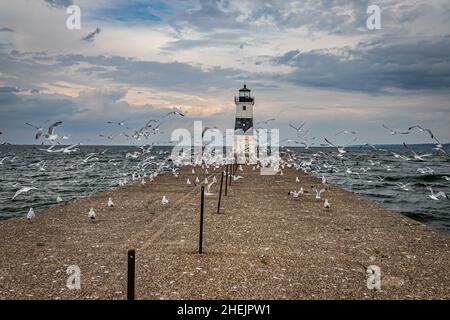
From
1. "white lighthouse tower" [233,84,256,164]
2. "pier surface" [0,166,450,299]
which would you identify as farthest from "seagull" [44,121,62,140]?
"white lighthouse tower" [233,84,256,164]

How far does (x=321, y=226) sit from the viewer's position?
599 inches

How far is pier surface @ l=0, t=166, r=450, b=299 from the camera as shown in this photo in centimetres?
847

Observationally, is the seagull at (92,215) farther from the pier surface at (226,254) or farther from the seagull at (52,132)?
the seagull at (52,132)

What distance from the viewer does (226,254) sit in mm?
11047

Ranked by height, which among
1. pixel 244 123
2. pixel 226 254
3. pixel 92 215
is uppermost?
pixel 244 123

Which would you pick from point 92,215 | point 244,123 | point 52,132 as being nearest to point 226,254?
point 92,215

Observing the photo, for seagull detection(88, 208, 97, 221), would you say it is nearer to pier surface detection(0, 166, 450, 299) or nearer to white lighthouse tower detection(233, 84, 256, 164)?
pier surface detection(0, 166, 450, 299)

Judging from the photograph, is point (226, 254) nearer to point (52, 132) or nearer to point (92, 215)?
point (92, 215)

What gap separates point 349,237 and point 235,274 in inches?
220

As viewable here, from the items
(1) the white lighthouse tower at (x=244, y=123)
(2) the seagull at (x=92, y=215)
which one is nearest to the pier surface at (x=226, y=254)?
(2) the seagull at (x=92, y=215)

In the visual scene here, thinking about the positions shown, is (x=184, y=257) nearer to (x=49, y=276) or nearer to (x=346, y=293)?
(x=49, y=276)

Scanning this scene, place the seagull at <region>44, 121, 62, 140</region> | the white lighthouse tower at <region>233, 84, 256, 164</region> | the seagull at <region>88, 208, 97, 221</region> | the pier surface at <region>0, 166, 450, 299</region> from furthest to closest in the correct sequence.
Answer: the white lighthouse tower at <region>233, 84, 256, 164</region>
the seagull at <region>44, 121, 62, 140</region>
the seagull at <region>88, 208, 97, 221</region>
the pier surface at <region>0, 166, 450, 299</region>

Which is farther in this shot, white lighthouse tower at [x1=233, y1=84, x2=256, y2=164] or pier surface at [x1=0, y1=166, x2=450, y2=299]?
white lighthouse tower at [x1=233, y1=84, x2=256, y2=164]
